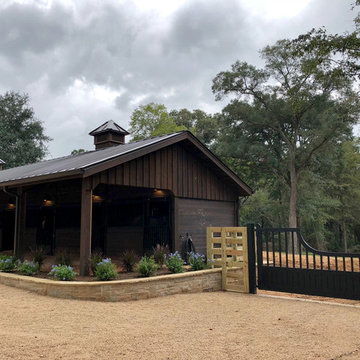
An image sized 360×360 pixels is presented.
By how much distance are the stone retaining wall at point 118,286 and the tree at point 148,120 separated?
2828 centimetres

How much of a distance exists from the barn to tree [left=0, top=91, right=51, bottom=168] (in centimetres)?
1978

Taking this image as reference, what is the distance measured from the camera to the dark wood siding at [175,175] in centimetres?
909

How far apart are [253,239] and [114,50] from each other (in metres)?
14.9

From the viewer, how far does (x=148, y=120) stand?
36.9m

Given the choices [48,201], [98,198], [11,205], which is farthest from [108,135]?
[11,205]

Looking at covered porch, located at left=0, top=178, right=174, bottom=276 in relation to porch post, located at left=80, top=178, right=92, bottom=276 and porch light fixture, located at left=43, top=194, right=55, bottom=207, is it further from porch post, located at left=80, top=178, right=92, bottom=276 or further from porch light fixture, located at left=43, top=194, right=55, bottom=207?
porch post, located at left=80, top=178, right=92, bottom=276

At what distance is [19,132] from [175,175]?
27805mm

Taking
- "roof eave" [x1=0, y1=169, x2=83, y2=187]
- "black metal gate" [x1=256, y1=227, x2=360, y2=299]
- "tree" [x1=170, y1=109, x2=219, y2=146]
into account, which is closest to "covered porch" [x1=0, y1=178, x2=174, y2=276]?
"roof eave" [x1=0, y1=169, x2=83, y2=187]

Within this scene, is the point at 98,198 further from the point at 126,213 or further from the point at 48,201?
the point at 48,201

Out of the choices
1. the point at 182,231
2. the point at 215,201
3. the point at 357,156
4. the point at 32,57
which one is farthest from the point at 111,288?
the point at 357,156

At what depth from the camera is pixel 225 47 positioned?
20109 millimetres

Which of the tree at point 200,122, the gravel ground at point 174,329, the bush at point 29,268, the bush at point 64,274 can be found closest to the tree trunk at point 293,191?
the tree at point 200,122

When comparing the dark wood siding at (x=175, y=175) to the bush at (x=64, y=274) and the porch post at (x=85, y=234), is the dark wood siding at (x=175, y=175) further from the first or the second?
the bush at (x=64, y=274)

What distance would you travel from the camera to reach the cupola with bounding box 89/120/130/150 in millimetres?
15352
